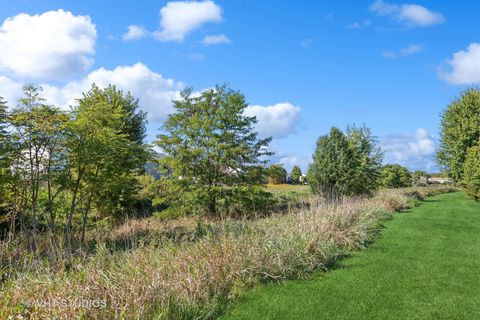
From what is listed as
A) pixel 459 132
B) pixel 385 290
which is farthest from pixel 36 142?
pixel 459 132

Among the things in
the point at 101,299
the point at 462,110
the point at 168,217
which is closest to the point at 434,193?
the point at 462,110

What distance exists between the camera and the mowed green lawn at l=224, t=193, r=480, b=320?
5.61 meters

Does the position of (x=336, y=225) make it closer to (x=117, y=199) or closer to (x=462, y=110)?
(x=117, y=199)

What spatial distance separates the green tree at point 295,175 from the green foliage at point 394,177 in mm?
14126

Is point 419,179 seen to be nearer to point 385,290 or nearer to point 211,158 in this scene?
point 211,158

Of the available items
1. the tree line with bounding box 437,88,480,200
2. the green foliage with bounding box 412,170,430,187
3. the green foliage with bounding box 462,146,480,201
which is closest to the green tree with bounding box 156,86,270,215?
the green foliage with bounding box 462,146,480,201

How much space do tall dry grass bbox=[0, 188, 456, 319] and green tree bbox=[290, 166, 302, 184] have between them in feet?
157

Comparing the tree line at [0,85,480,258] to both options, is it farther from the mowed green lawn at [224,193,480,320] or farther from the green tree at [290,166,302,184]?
the green tree at [290,166,302,184]

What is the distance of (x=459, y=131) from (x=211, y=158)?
25818 millimetres

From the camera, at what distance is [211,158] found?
19.0 m

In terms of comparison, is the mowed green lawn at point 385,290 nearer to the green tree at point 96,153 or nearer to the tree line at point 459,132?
the green tree at point 96,153

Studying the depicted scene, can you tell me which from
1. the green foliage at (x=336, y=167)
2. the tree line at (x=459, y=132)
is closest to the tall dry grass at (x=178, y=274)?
the green foliage at (x=336, y=167)

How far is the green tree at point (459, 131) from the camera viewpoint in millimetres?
34781

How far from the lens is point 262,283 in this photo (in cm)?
689
